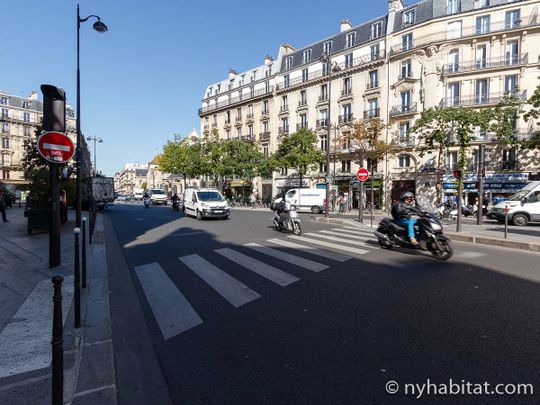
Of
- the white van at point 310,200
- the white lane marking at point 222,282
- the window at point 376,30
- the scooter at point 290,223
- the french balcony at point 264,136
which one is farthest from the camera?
the french balcony at point 264,136

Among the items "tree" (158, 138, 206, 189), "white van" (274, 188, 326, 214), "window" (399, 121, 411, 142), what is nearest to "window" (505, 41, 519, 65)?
"window" (399, 121, 411, 142)

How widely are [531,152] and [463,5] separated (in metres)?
14.0

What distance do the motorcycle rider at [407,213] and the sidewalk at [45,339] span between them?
20.7 ft

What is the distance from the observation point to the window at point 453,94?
2733cm

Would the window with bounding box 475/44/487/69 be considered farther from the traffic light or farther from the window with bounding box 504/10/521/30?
the traffic light

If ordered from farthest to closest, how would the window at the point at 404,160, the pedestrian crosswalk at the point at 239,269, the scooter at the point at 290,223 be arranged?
the window at the point at 404,160, the scooter at the point at 290,223, the pedestrian crosswalk at the point at 239,269

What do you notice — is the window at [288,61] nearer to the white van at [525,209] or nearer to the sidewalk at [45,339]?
the white van at [525,209]

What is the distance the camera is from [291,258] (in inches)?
276

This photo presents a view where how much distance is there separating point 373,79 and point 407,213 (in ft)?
94.0

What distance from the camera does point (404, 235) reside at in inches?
296

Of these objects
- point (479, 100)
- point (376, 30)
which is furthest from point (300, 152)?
point (479, 100)

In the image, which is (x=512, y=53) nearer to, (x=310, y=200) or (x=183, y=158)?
(x=310, y=200)

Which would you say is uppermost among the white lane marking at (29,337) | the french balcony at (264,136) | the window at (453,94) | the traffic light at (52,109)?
the window at (453,94)

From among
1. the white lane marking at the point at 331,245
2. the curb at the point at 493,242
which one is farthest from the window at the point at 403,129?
the white lane marking at the point at 331,245
